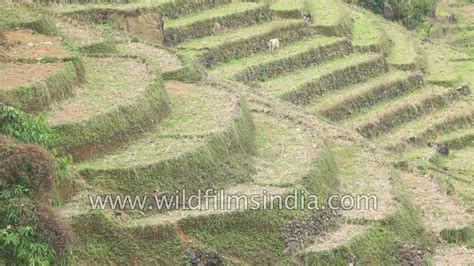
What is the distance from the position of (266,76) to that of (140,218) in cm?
916

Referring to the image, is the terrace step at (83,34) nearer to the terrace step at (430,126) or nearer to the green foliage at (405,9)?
the terrace step at (430,126)

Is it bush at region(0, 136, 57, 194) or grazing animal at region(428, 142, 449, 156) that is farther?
grazing animal at region(428, 142, 449, 156)

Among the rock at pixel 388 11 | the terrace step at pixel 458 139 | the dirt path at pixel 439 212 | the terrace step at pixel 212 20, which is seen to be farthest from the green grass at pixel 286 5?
the rock at pixel 388 11

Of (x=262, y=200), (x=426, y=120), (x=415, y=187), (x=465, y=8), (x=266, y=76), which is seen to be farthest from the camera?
(x=465, y=8)

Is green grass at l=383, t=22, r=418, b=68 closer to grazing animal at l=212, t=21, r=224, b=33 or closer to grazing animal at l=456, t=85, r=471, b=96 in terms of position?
grazing animal at l=456, t=85, r=471, b=96

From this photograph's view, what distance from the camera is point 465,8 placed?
41219 mm

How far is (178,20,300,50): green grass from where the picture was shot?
20.4 meters

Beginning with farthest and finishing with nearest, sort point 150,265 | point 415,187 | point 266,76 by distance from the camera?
point 266,76 → point 415,187 → point 150,265

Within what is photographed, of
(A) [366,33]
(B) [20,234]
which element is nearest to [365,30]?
(A) [366,33]

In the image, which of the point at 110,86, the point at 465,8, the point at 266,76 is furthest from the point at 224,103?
the point at 465,8

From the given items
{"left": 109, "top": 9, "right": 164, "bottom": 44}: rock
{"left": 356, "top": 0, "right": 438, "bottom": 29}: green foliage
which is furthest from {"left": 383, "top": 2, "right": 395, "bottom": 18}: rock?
{"left": 109, "top": 9, "right": 164, "bottom": 44}: rock

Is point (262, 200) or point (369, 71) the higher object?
point (262, 200)

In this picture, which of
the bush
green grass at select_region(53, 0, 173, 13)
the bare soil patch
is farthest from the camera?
green grass at select_region(53, 0, 173, 13)

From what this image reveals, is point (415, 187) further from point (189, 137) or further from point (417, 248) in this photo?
point (189, 137)
